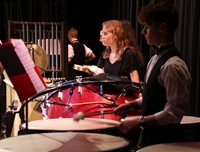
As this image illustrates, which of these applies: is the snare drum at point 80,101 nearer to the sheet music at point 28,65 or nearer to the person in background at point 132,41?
the sheet music at point 28,65

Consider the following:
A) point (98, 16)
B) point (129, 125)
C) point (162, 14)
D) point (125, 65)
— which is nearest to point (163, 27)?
point (162, 14)

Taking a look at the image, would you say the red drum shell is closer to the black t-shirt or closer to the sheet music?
the sheet music

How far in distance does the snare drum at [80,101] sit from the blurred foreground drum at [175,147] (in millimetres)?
731

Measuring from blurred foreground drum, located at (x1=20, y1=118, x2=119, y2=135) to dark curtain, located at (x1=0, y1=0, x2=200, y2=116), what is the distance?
5.81ft

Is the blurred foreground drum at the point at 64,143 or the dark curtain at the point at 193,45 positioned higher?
the dark curtain at the point at 193,45

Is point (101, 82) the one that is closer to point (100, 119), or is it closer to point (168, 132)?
point (100, 119)

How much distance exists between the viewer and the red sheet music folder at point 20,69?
1.87 metres

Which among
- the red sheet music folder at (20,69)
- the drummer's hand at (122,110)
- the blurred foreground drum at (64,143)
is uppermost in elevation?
the red sheet music folder at (20,69)

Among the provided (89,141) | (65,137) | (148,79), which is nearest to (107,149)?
(89,141)

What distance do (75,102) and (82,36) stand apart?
496 cm

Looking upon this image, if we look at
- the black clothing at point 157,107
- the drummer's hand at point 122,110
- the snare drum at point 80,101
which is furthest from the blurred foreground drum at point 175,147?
the snare drum at point 80,101

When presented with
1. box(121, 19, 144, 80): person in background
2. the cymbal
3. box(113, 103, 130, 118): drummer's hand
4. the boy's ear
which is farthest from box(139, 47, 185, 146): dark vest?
the cymbal

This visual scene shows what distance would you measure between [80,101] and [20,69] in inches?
32.2

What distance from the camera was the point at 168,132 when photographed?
193 centimetres
